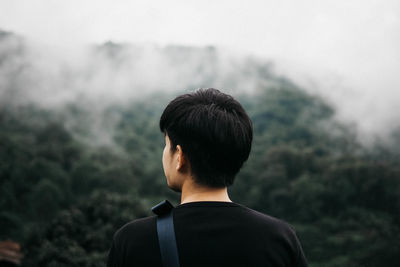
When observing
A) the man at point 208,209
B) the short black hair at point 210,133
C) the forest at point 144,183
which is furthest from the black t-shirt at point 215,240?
the forest at point 144,183

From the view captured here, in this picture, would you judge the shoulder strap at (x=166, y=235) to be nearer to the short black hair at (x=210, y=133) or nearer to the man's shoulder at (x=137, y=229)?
the man's shoulder at (x=137, y=229)

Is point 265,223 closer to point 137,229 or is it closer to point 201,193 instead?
point 201,193

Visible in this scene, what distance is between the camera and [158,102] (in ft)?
217

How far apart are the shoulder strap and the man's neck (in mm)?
103

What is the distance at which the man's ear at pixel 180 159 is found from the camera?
1182mm

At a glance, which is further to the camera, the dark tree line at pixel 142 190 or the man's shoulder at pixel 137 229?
the dark tree line at pixel 142 190

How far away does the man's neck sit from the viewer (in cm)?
117

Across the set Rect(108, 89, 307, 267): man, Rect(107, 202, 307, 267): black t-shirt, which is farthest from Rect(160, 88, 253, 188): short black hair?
Rect(107, 202, 307, 267): black t-shirt

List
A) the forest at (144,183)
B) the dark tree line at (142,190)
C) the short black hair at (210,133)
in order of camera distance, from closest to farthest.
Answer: the short black hair at (210,133), the dark tree line at (142,190), the forest at (144,183)

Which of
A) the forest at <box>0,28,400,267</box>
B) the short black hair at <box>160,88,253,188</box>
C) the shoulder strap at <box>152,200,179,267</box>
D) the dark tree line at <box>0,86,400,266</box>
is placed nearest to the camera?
the shoulder strap at <box>152,200,179,267</box>

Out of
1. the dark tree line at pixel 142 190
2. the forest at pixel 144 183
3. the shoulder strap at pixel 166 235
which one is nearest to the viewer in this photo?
the shoulder strap at pixel 166 235

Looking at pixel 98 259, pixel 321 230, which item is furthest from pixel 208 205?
pixel 321 230

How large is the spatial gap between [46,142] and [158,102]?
2765 cm

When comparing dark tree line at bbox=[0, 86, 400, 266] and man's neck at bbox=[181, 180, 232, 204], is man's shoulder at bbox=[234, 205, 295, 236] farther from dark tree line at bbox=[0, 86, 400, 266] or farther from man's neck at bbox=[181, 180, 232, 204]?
dark tree line at bbox=[0, 86, 400, 266]
